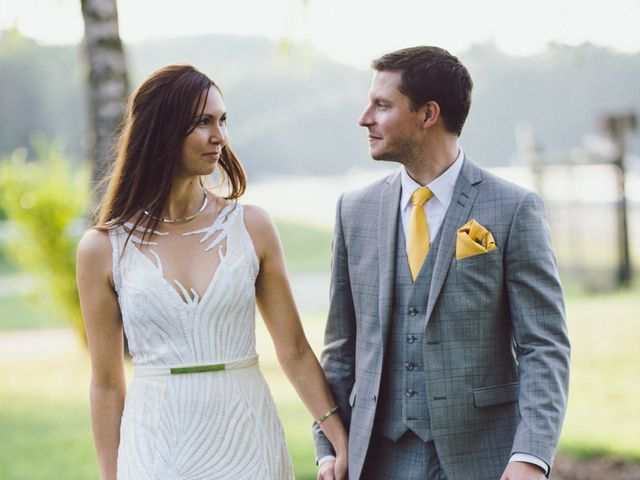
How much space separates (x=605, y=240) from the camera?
639 inches

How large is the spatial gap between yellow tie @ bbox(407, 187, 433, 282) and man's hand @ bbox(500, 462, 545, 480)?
1.99 ft

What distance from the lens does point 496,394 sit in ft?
9.68

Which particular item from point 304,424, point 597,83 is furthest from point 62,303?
point 597,83

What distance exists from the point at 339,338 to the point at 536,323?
2.13ft

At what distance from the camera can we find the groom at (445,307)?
288cm

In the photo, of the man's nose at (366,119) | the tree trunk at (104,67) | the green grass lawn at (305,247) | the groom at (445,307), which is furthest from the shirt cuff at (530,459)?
the green grass lawn at (305,247)

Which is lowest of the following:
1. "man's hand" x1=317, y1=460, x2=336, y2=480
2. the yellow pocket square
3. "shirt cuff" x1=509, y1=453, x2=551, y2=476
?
"man's hand" x1=317, y1=460, x2=336, y2=480

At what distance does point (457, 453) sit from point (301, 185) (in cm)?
5606

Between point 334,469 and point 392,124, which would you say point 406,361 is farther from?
point 392,124

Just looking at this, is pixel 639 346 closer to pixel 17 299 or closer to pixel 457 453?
pixel 457 453

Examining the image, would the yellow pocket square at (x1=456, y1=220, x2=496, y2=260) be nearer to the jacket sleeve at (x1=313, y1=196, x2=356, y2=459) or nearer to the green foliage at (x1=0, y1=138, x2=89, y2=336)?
the jacket sleeve at (x1=313, y1=196, x2=356, y2=459)

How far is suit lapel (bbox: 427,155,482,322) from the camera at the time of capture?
9.55 ft

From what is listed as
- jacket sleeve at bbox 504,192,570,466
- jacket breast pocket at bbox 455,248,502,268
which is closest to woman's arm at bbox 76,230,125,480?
jacket breast pocket at bbox 455,248,502,268

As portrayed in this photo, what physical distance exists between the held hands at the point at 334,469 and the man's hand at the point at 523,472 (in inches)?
22.1
